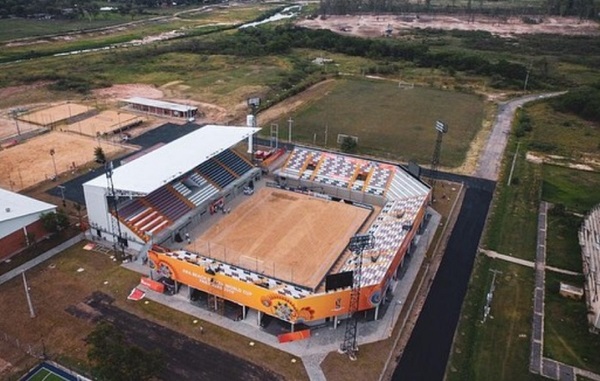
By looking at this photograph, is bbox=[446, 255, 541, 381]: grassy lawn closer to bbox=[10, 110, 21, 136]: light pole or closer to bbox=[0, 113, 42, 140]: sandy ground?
bbox=[0, 113, 42, 140]: sandy ground

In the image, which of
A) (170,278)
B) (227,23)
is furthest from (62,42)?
(170,278)

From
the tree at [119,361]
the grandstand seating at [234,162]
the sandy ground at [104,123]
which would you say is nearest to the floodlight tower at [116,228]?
the grandstand seating at [234,162]

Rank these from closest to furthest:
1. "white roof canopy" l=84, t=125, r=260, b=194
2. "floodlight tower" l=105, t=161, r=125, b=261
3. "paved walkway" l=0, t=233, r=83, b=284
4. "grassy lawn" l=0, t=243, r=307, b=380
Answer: "grassy lawn" l=0, t=243, r=307, b=380 → "paved walkway" l=0, t=233, r=83, b=284 → "floodlight tower" l=105, t=161, r=125, b=261 → "white roof canopy" l=84, t=125, r=260, b=194

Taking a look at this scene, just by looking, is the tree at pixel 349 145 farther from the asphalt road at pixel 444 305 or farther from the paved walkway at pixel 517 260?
the paved walkway at pixel 517 260

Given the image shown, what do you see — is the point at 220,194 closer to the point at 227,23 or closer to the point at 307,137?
the point at 307,137

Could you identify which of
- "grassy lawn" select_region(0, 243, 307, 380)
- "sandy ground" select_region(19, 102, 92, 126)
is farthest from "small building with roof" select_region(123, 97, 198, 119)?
"grassy lawn" select_region(0, 243, 307, 380)

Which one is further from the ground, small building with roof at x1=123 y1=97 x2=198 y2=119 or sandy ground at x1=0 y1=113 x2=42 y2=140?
small building with roof at x1=123 y1=97 x2=198 y2=119
